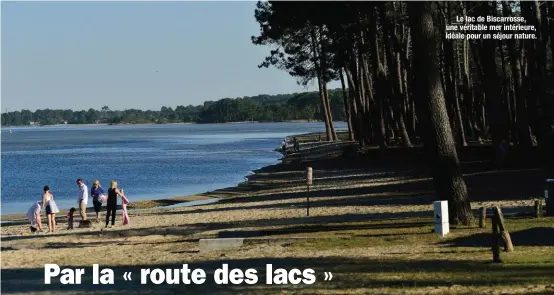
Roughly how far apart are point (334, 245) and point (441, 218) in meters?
2.19

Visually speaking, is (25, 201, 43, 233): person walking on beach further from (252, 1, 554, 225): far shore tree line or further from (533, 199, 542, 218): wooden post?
(533, 199, 542, 218): wooden post

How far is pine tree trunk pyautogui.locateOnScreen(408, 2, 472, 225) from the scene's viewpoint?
61.9 ft

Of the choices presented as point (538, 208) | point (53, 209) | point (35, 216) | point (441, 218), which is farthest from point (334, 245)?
point (35, 216)

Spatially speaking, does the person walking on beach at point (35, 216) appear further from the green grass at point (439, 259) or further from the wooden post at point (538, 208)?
the wooden post at point (538, 208)

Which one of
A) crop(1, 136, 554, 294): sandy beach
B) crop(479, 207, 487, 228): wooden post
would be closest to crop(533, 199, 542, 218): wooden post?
crop(1, 136, 554, 294): sandy beach

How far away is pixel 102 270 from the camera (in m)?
15.7

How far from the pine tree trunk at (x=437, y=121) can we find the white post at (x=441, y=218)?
132 centimetres

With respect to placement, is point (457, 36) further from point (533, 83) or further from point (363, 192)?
point (363, 192)

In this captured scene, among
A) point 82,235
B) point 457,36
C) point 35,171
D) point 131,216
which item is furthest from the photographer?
point 35,171

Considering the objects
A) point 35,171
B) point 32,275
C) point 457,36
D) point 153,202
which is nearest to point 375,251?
point 32,275

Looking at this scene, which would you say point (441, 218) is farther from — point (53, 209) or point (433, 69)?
point (53, 209)

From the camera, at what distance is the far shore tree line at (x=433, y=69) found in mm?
19016

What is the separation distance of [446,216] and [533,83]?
2346 cm

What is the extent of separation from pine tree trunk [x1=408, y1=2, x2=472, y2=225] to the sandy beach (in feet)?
2.61
